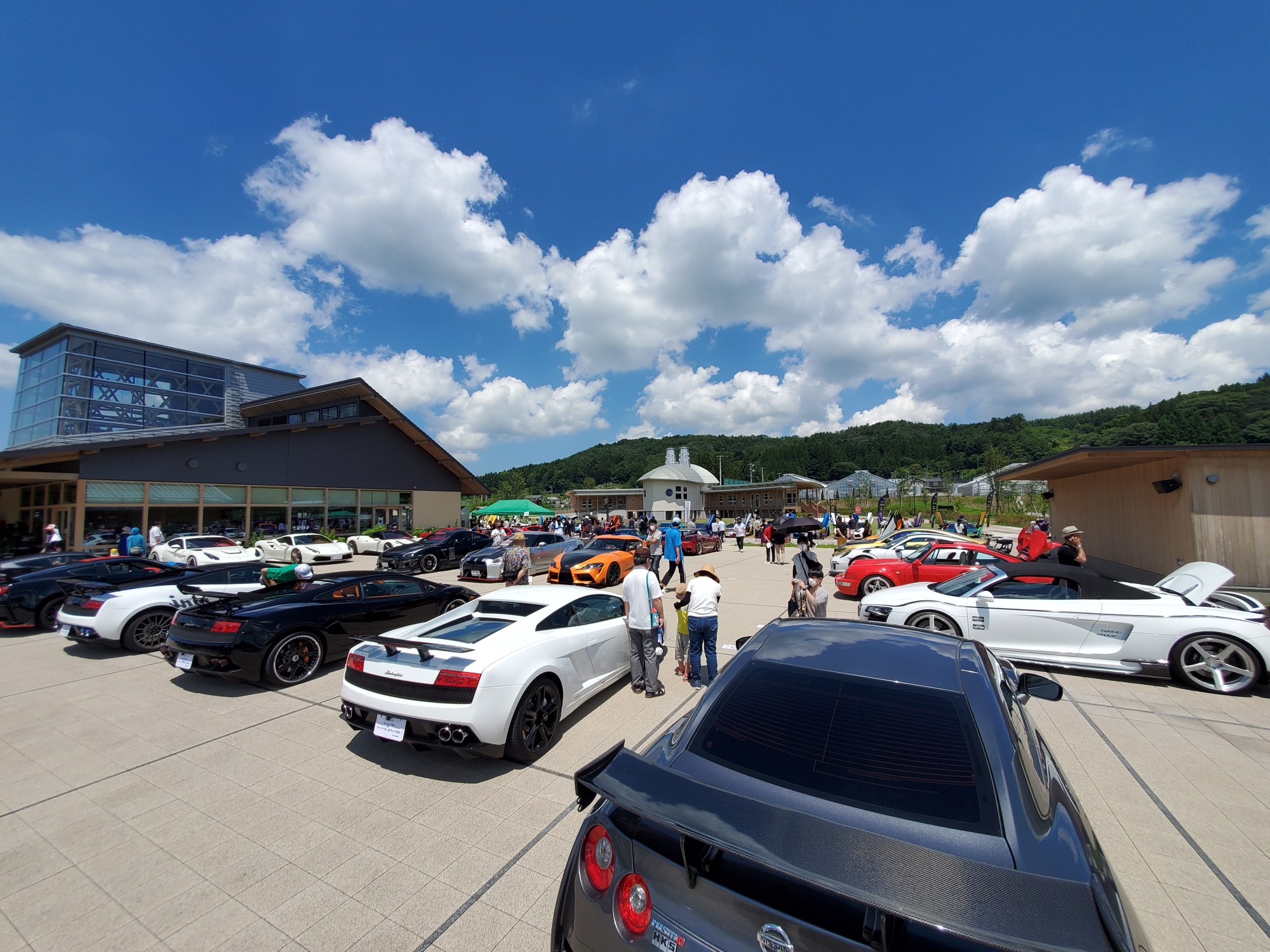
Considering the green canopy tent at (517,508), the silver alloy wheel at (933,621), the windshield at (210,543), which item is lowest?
the silver alloy wheel at (933,621)

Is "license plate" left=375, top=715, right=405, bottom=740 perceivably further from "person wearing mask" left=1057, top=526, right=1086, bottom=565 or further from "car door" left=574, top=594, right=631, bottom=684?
"person wearing mask" left=1057, top=526, right=1086, bottom=565

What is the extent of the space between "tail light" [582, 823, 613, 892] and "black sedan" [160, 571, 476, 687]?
5.49 meters

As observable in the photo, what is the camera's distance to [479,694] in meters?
3.83

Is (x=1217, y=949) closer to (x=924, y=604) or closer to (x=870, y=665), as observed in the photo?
(x=870, y=665)

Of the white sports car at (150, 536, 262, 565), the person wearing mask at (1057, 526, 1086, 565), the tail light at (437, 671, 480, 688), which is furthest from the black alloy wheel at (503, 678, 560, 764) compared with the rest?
the white sports car at (150, 536, 262, 565)

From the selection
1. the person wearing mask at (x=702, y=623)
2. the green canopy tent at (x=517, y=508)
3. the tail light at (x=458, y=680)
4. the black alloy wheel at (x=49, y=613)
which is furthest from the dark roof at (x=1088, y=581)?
the green canopy tent at (x=517, y=508)

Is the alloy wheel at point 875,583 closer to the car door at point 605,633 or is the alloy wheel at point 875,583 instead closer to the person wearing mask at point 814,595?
the person wearing mask at point 814,595

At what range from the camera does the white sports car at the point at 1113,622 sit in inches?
222

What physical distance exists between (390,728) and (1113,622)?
7.78m

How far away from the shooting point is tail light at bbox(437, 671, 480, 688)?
384cm

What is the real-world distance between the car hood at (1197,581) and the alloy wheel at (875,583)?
15.4 ft

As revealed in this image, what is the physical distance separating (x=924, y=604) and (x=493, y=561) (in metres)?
11.6

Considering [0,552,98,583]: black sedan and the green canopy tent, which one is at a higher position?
the green canopy tent

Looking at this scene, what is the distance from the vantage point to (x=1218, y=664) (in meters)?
5.66
